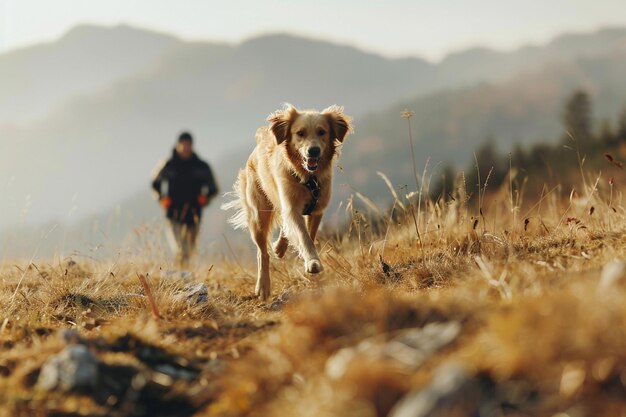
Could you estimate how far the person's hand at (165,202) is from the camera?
37.1ft

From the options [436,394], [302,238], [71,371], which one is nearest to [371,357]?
[436,394]

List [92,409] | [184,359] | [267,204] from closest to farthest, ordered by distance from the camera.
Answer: [92,409] → [184,359] → [267,204]

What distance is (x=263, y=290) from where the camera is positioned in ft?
21.8

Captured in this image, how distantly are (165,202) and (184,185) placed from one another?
0.51m

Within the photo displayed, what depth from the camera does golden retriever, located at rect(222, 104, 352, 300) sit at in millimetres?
5812

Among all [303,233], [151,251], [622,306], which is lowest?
[151,251]

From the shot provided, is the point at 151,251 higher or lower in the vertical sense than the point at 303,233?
lower

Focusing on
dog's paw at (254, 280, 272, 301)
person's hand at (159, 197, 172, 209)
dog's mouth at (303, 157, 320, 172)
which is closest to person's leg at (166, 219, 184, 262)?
person's hand at (159, 197, 172, 209)

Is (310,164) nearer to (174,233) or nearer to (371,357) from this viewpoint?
(371,357)

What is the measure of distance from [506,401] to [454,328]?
1.48 feet

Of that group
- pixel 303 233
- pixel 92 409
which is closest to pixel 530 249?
pixel 303 233

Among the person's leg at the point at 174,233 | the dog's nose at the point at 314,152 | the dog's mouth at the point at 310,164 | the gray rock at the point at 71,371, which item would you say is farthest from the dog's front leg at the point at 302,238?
the person's leg at the point at 174,233

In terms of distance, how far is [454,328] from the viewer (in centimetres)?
273

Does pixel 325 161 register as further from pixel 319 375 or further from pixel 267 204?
pixel 319 375
